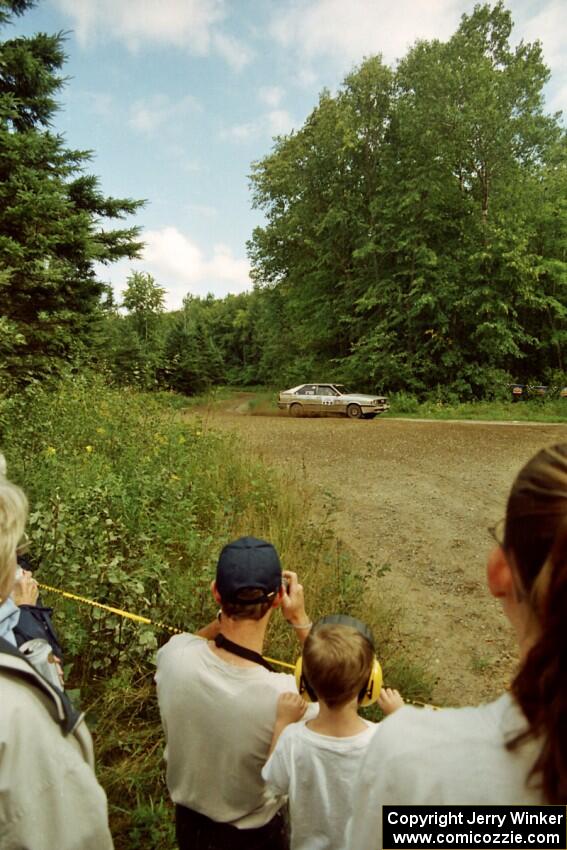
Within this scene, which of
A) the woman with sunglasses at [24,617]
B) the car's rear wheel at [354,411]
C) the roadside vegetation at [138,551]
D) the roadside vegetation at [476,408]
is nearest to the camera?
the woman with sunglasses at [24,617]

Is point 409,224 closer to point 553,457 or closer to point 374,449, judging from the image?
point 374,449

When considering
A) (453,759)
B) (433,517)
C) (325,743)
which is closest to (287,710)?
(325,743)

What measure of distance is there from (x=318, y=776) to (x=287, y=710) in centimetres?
20

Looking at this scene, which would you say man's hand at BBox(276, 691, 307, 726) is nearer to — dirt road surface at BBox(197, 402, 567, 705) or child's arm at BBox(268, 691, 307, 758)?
child's arm at BBox(268, 691, 307, 758)

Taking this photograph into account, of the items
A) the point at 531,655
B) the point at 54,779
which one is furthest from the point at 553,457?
the point at 54,779

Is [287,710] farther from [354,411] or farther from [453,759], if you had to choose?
[354,411]

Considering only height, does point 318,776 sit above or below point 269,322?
below

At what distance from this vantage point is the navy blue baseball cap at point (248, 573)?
1746 mm

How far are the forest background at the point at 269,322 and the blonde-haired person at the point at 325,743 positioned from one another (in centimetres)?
108

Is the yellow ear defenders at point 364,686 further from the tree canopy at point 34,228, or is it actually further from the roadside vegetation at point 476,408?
the roadside vegetation at point 476,408

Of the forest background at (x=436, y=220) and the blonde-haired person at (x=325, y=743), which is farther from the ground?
the forest background at (x=436, y=220)

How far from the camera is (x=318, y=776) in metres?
1.54

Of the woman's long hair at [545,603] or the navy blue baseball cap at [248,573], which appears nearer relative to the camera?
the woman's long hair at [545,603]

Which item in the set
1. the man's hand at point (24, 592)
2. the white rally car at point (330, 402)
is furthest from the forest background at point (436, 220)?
the man's hand at point (24, 592)
